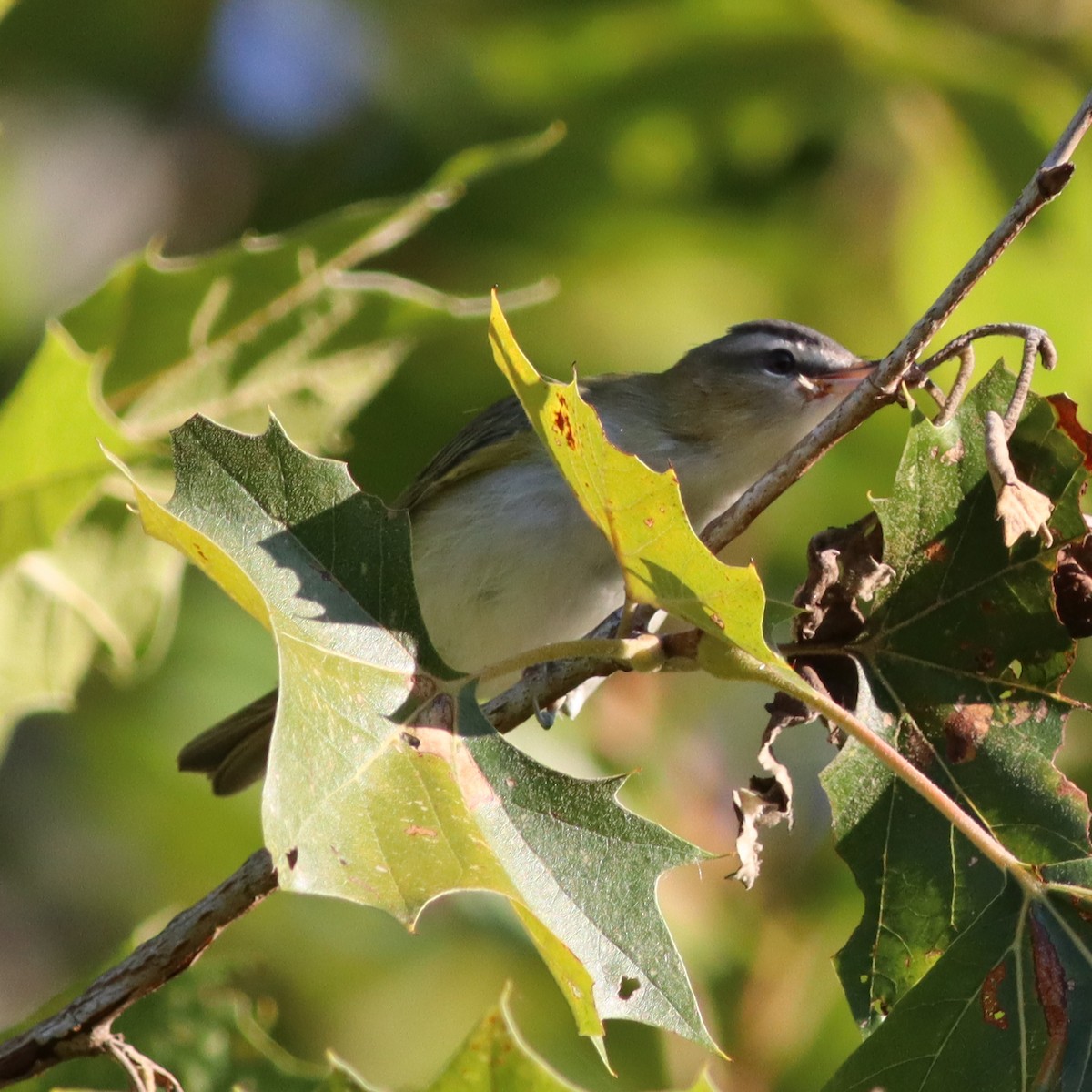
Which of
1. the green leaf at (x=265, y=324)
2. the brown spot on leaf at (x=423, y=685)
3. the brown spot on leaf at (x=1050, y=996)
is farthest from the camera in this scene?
the green leaf at (x=265, y=324)

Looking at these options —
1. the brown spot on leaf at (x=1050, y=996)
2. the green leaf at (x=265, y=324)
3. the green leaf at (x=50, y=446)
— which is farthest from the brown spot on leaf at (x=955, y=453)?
the green leaf at (x=265, y=324)

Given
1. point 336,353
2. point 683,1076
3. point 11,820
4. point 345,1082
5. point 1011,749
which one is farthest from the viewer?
point 11,820

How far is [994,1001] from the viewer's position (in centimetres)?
180

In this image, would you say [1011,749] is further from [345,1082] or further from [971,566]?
[345,1082]

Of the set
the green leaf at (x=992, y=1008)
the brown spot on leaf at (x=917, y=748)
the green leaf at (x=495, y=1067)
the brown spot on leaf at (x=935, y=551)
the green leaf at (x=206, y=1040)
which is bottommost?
the green leaf at (x=206, y=1040)

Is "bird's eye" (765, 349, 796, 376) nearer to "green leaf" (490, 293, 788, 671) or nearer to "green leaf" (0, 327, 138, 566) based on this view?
"green leaf" (0, 327, 138, 566)

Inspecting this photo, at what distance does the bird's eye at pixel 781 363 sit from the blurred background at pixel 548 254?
2.41ft

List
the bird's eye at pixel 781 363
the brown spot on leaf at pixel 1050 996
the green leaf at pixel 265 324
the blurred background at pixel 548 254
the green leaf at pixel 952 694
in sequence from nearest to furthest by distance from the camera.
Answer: the brown spot on leaf at pixel 1050 996 < the green leaf at pixel 952 694 < the green leaf at pixel 265 324 < the bird's eye at pixel 781 363 < the blurred background at pixel 548 254

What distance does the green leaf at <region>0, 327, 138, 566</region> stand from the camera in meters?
2.38

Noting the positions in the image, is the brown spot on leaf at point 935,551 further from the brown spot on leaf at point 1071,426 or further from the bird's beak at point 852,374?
the bird's beak at point 852,374

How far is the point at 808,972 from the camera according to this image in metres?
4.09

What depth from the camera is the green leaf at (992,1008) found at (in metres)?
1.79

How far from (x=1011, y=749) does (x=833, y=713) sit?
363mm

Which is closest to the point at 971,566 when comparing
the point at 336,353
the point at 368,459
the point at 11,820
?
the point at 336,353
